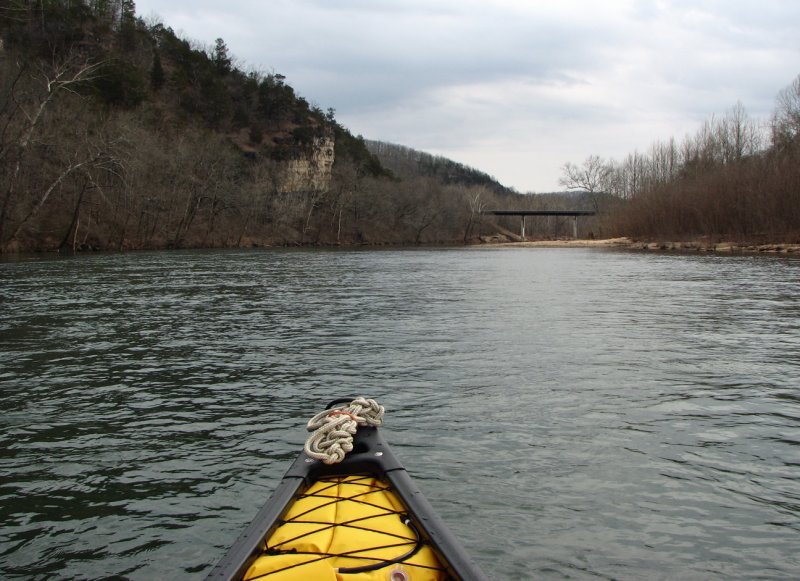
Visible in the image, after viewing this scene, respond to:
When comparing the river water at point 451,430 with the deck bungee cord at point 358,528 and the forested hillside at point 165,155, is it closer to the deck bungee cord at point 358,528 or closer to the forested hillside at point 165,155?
the deck bungee cord at point 358,528

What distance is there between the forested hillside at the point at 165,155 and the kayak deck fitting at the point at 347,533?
33563mm

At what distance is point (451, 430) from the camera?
691 centimetres

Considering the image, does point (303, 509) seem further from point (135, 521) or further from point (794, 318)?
point (794, 318)

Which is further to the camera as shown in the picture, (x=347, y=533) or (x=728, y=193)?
(x=728, y=193)

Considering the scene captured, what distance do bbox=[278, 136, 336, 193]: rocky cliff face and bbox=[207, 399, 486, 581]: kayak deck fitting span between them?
87.3 metres

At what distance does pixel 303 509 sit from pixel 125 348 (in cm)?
854

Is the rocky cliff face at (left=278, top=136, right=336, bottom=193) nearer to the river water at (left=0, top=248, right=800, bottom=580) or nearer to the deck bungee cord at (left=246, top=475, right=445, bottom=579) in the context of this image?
the river water at (left=0, top=248, right=800, bottom=580)

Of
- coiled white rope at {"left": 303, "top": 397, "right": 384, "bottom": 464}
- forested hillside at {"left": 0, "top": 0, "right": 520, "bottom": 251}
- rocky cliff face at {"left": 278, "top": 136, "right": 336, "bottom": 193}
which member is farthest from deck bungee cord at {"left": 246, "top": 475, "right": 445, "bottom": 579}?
rocky cliff face at {"left": 278, "top": 136, "right": 336, "bottom": 193}

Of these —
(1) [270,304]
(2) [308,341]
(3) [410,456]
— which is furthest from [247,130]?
(3) [410,456]

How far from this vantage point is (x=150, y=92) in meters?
90.1

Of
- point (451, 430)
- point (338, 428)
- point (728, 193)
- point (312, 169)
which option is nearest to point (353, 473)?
point (338, 428)

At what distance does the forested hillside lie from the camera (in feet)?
138

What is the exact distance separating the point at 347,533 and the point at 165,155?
60212mm

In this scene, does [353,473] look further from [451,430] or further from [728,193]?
[728,193]
